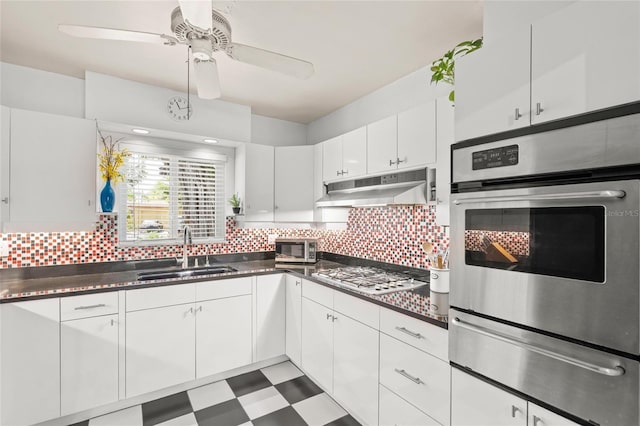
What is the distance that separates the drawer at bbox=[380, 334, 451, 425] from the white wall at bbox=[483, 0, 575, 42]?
1519 millimetres

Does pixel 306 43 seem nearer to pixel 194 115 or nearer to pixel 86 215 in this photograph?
pixel 194 115

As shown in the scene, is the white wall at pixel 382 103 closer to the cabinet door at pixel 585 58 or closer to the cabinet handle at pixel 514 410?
the cabinet door at pixel 585 58

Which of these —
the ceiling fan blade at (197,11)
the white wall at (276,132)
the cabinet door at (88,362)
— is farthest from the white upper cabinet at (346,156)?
the cabinet door at (88,362)

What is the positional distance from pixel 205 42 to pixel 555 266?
1.76 m

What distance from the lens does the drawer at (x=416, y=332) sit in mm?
1553

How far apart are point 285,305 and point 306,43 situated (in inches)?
84.9

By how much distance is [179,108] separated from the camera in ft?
9.70

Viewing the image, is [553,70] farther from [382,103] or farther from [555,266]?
[382,103]

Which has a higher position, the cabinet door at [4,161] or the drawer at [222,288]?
the cabinet door at [4,161]

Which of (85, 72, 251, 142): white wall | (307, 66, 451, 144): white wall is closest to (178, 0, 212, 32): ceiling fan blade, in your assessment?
(307, 66, 451, 144): white wall

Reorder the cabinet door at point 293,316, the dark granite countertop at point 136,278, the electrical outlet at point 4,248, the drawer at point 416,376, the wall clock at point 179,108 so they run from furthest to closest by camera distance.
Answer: the wall clock at point 179,108
the cabinet door at point 293,316
the electrical outlet at point 4,248
the dark granite countertop at point 136,278
the drawer at point 416,376

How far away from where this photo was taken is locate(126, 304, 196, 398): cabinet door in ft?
7.56

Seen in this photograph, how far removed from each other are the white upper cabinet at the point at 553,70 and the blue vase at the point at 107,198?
8.24 ft

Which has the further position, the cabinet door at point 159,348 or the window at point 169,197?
the window at point 169,197
